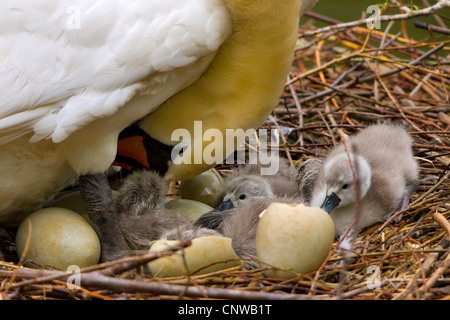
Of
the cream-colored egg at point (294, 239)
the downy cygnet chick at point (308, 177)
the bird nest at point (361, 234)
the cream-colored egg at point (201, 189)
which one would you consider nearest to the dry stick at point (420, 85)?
the bird nest at point (361, 234)

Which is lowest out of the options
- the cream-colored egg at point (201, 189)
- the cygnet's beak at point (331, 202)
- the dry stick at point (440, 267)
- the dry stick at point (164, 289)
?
the cream-colored egg at point (201, 189)

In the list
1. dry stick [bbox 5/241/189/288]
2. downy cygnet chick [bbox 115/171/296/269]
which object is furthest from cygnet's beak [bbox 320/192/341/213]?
dry stick [bbox 5/241/189/288]

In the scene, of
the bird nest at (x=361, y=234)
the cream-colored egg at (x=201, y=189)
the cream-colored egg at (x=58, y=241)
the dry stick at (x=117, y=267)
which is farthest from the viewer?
the cream-colored egg at (x=201, y=189)

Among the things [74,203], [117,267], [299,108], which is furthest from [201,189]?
[117,267]

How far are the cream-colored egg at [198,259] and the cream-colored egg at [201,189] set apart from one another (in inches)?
28.3

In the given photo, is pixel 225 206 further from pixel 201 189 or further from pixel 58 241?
pixel 58 241

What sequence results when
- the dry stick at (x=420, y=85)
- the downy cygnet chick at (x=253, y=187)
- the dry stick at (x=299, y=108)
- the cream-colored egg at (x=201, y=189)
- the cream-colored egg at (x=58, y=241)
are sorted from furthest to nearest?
the dry stick at (x=420, y=85) < the dry stick at (x=299, y=108) < the cream-colored egg at (x=201, y=189) < the downy cygnet chick at (x=253, y=187) < the cream-colored egg at (x=58, y=241)

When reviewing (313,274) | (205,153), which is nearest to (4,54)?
(205,153)

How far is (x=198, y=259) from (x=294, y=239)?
10.3 inches

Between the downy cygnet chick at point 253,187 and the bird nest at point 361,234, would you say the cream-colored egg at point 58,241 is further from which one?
the downy cygnet chick at point 253,187

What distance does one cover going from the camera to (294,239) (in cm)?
190

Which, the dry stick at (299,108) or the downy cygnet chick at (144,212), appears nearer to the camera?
the downy cygnet chick at (144,212)

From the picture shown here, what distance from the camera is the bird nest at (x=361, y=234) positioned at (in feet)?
5.78

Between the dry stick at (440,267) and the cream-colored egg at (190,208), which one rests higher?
the dry stick at (440,267)
